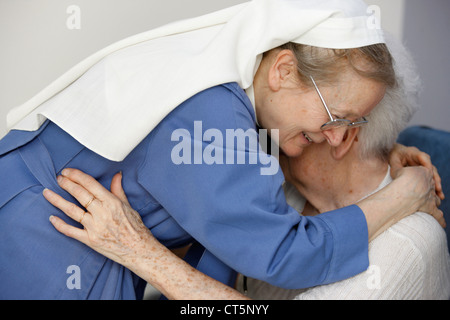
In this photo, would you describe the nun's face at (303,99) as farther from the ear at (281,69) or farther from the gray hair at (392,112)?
the gray hair at (392,112)

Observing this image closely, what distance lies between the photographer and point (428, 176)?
64.3 inches

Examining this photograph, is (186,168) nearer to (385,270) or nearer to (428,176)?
(385,270)

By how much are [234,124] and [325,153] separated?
1.81 feet

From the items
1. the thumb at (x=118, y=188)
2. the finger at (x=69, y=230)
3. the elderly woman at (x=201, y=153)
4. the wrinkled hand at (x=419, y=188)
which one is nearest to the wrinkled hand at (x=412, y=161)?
the wrinkled hand at (x=419, y=188)

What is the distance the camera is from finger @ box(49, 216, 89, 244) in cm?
133

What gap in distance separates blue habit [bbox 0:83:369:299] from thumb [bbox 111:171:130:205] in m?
0.02

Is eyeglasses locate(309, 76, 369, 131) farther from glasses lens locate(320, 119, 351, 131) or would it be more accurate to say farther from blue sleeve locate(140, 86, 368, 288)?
blue sleeve locate(140, 86, 368, 288)

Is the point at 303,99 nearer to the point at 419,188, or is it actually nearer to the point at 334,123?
the point at 334,123

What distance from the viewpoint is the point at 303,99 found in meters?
1.43


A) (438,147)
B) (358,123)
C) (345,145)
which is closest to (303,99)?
(358,123)

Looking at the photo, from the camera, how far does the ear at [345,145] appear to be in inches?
65.2

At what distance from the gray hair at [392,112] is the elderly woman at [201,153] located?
0.54ft

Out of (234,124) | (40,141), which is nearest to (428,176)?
(234,124)

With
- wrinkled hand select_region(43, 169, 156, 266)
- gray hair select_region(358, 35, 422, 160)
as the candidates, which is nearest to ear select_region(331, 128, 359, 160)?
gray hair select_region(358, 35, 422, 160)
